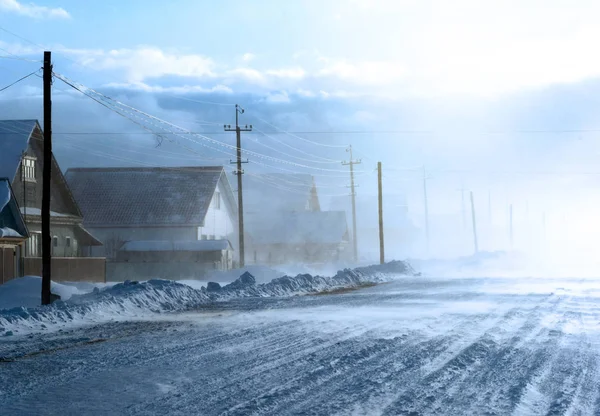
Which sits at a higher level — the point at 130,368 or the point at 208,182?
the point at 208,182

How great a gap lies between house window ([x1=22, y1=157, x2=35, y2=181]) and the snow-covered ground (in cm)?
2187

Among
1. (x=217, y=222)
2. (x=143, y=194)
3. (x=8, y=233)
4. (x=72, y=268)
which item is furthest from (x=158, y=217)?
(x=8, y=233)

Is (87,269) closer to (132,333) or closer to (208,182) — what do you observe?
(208,182)

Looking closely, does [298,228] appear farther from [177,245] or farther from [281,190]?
[177,245]

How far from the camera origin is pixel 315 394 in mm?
8141

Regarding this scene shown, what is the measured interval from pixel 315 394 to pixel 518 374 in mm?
2961

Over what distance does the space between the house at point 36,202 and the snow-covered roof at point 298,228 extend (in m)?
37.1

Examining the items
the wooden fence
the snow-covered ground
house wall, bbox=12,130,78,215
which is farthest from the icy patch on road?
house wall, bbox=12,130,78,215

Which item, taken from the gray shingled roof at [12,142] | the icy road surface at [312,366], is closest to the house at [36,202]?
the gray shingled roof at [12,142]

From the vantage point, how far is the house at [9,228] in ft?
107

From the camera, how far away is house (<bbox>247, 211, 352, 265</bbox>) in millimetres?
78062

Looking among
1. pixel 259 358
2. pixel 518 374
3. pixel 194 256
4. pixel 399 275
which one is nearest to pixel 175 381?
pixel 259 358

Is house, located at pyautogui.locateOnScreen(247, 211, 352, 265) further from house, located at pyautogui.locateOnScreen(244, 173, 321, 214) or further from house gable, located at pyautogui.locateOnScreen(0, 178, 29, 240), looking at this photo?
house gable, located at pyautogui.locateOnScreen(0, 178, 29, 240)

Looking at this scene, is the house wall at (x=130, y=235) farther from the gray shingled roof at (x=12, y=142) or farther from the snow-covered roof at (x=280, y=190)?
the snow-covered roof at (x=280, y=190)
